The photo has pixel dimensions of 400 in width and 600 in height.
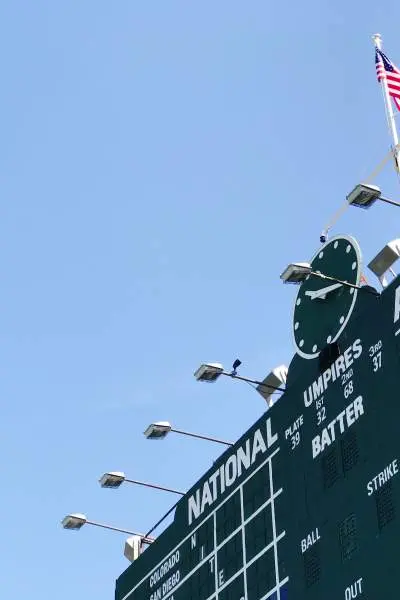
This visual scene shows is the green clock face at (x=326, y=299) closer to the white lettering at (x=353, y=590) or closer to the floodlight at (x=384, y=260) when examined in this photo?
the floodlight at (x=384, y=260)

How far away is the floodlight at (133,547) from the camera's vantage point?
31.3 metres

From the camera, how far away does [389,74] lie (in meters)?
28.7

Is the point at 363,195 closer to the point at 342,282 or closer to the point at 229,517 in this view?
the point at 342,282

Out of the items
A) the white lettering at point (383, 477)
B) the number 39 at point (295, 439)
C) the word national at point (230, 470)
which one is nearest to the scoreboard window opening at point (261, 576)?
the number 39 at point (295, 439)

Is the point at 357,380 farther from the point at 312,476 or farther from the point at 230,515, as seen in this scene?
the point at 230,515

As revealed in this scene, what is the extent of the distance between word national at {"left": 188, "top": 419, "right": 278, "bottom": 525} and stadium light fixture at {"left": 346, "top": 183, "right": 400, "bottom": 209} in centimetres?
450

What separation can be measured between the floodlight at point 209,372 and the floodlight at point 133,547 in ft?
19.5

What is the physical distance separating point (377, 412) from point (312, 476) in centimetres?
217

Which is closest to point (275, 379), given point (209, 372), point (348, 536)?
point (209, 372)

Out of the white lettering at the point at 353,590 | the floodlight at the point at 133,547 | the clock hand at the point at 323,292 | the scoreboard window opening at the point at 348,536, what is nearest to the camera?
the white lettering at the point at 353,590

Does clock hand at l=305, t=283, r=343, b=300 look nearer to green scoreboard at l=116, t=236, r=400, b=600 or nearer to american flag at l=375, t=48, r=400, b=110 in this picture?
green scoreboard at l=116, t=236, r=400, b=600

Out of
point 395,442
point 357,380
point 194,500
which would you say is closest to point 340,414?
point 357,380

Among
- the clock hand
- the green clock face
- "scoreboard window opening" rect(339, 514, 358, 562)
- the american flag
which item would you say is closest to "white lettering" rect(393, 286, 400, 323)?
the green clock face

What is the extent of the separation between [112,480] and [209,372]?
16.4ft
